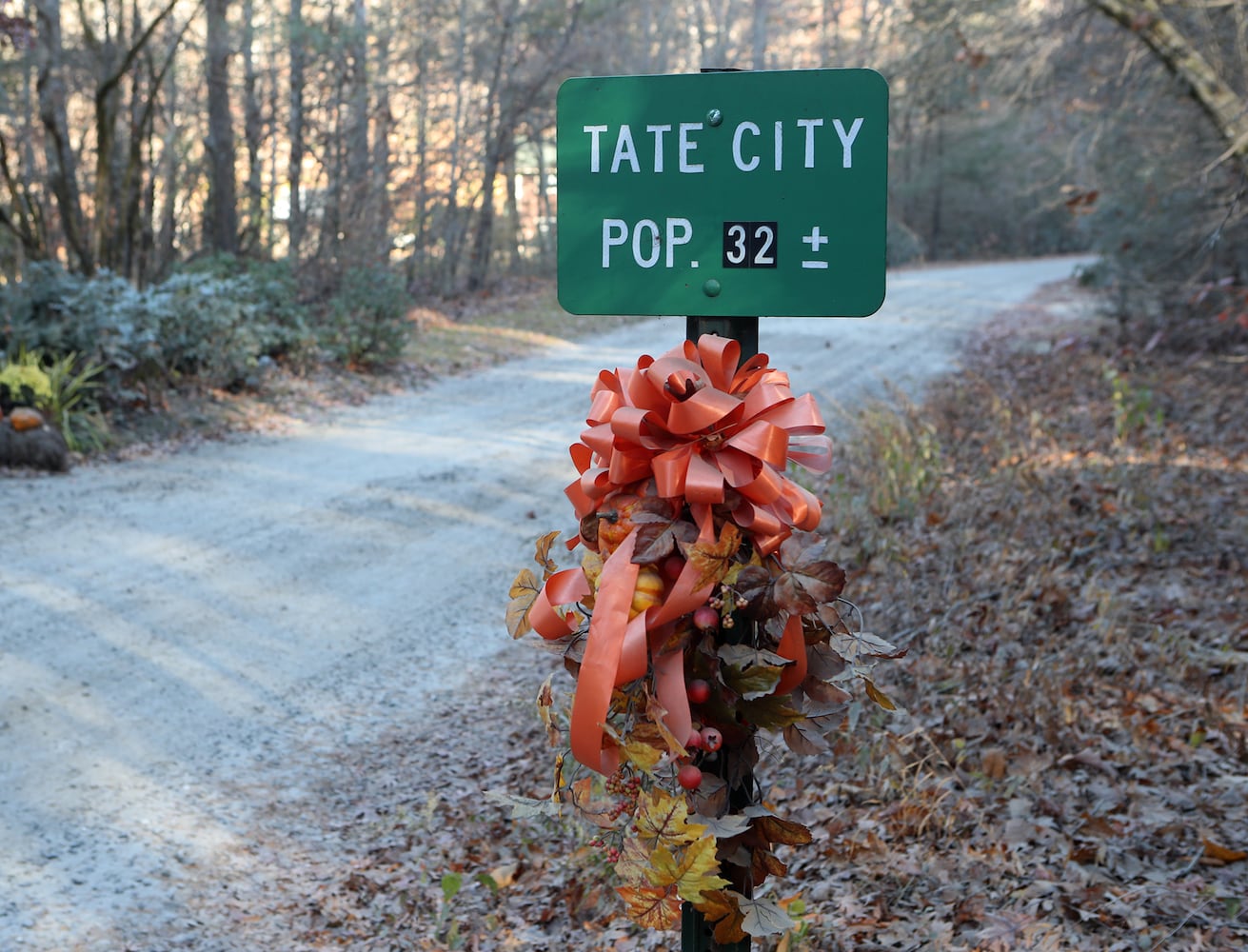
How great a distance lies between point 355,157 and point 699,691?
53.1ft

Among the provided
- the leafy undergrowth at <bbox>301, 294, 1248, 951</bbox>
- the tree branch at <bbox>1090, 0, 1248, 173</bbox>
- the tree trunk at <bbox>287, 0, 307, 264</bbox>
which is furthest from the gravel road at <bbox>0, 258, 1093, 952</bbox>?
the tree trunk at <bbox>287, 0, 307, 264</bbox>

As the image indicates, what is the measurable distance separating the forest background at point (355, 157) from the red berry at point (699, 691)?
222 inches

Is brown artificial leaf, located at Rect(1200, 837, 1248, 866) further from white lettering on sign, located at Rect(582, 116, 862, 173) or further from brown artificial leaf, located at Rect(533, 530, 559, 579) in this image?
white lettering on sign, located at Rect(582, 116, 862, 173)

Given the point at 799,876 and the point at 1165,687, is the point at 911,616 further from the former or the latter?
the point at 799,876

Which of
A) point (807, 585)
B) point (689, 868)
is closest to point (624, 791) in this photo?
point (689, 868)

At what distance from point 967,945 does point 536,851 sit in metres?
1.59

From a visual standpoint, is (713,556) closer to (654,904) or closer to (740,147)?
(654,904)

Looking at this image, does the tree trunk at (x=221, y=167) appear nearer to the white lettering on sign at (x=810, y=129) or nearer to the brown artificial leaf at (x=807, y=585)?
the white lettering on sign at (x=810, y=129)

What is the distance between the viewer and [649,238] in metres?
2.13

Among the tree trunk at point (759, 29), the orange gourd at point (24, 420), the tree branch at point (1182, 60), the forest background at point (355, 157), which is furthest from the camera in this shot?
the tree trunk at point (759, 29)

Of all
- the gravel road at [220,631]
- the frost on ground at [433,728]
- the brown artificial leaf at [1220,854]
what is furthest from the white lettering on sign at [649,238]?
the brown artificial leaf at [1220,854]

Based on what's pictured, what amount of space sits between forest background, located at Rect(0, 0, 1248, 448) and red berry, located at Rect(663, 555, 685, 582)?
5.61 meters

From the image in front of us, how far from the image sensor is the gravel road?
3852 mm

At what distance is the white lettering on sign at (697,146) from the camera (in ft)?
6.77
